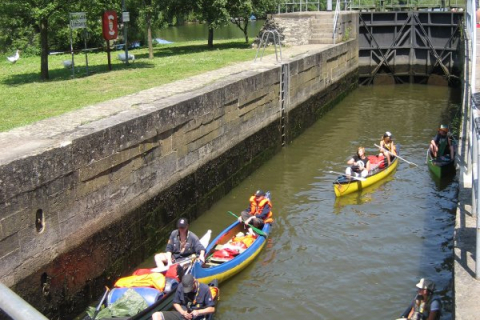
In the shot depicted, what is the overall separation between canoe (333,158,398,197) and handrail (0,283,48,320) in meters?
13.0

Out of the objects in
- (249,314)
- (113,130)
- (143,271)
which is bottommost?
(249,314)

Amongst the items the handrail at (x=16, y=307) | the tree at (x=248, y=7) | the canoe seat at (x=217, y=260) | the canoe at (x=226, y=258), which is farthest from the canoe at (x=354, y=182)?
the handrail at (x=16, y=307)

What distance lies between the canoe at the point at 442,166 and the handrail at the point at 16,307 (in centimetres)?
1463

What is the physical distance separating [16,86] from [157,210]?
277 inches

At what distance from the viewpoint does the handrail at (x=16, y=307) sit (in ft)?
5.26

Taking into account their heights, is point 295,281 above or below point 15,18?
below

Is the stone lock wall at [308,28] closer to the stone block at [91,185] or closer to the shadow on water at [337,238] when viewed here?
the shadow on water at [337,238]

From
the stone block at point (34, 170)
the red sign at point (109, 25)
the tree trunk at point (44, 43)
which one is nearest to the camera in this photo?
the stone block at point (34, 170)

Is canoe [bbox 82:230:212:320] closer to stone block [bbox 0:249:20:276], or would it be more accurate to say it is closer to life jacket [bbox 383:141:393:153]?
stone block [bbox 0:249:20:276]

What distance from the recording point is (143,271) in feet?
31.0

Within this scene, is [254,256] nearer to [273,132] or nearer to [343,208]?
[343,208]

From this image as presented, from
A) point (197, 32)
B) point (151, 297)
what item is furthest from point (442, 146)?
point (197, 32)

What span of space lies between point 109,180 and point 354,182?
6.70 m

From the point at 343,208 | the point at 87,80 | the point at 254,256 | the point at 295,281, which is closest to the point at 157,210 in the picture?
the point at 254,256
